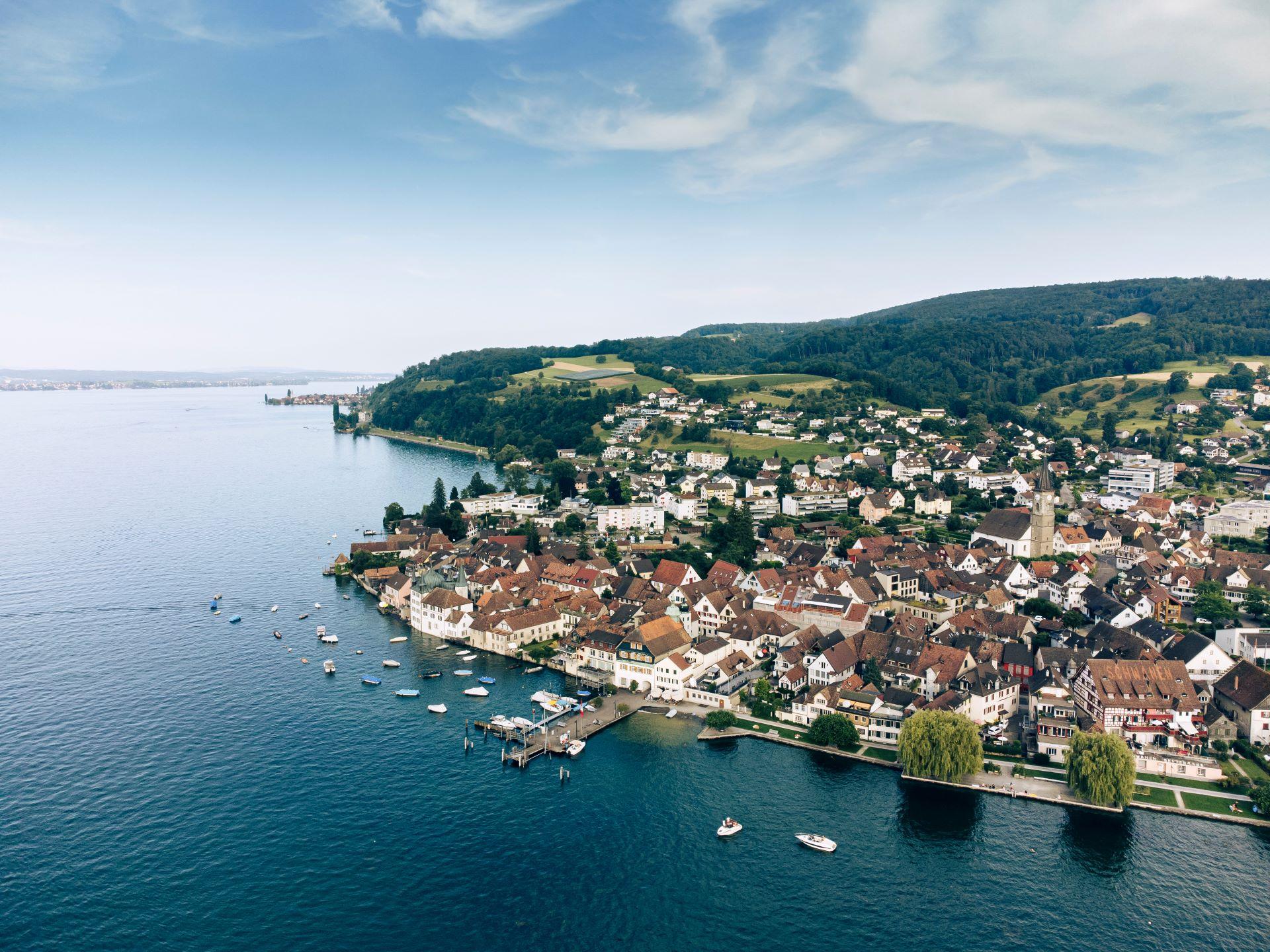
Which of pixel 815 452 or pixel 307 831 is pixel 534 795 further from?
pixel 815 452

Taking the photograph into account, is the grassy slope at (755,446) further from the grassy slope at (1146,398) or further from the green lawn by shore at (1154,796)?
the green lawn by shore at (1154,796)

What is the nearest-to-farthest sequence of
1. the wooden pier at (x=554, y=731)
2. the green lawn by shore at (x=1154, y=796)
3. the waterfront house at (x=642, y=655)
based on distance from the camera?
the green lawn by shore at (x=1154, y=796) < the wooden pier at (x=554, y=731) < the waterfront house at (x=642, y=655)

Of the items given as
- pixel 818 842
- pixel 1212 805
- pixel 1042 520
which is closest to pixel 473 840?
pixel 818 842

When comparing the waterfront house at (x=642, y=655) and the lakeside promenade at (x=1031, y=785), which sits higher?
the waterfront house at (x=642, y=655)

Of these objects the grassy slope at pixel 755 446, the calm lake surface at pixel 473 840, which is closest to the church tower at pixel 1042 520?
the calm lake surface at pixel 473 840

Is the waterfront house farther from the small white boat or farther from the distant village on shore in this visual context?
the small white boat

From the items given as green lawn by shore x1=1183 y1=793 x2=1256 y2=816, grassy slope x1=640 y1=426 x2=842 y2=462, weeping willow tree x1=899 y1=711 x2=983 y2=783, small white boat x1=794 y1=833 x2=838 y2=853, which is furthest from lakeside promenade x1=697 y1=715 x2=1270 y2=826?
grassy slope x1=640 y1=426 x2=842 y2=462

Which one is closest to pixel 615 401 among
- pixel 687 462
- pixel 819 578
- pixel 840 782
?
pixel 687 462
